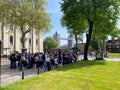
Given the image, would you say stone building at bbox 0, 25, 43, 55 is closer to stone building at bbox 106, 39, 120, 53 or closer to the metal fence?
the metal fence

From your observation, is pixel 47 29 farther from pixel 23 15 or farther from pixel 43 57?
pixel 43 57

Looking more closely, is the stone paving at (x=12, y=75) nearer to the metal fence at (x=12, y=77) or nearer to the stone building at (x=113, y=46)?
the metal fence at (x=12, y=77)

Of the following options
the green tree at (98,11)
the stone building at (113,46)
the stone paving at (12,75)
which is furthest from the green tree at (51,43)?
the stone paving at (12,75)

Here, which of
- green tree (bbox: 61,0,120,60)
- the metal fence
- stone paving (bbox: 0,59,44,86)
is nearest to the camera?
the metal fence

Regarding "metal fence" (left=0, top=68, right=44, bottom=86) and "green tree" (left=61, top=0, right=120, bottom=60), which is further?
"green tree" (left=61, top=0, right=120, bottom=60)

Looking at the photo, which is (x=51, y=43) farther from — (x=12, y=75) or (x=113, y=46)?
(x=12, y=75)

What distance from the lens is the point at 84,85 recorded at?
64.6 feet

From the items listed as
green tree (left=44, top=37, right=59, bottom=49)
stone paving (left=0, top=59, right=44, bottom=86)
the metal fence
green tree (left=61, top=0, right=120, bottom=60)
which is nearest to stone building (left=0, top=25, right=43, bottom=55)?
green tree (left=61, top=0, right=120, bottom=60)

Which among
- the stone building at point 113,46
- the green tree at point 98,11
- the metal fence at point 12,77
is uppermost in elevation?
the green tree at point 98,11

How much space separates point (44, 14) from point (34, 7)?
7.48 feet

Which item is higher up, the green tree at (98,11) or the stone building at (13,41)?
the green tree at (98,11)

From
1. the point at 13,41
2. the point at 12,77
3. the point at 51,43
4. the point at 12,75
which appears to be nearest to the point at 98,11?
the point at 12,75

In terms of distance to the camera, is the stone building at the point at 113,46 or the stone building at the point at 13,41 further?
the stone building at the point at 113,46

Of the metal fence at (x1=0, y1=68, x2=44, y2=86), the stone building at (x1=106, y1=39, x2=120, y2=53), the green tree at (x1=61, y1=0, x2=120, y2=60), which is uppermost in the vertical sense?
the green tree at (x1=61, y1=0, x2=120, y2=60)
